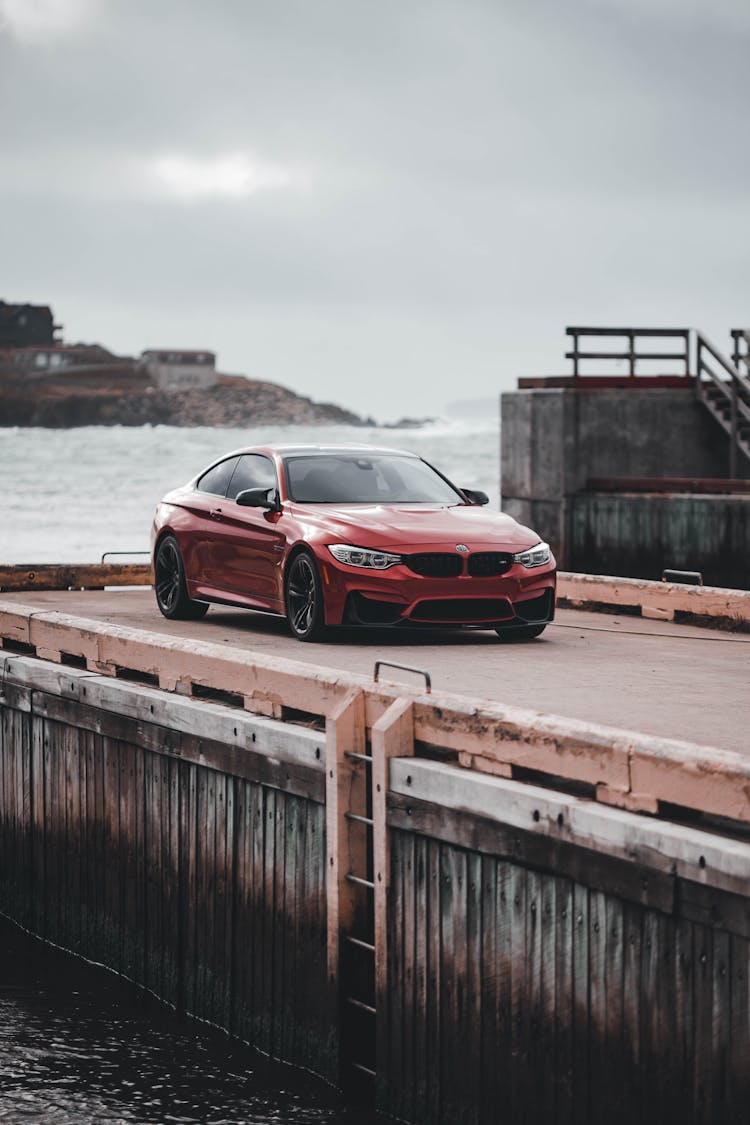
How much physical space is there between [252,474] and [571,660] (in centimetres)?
342

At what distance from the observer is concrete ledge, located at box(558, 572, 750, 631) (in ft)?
43.9

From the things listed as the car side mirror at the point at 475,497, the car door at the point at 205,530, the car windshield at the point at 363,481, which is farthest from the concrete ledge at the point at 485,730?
the car side mirror at the point at 475,497

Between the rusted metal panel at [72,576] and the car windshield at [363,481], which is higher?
the car windshield at [363,481]

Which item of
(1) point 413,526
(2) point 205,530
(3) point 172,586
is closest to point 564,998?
(1) point 413,526

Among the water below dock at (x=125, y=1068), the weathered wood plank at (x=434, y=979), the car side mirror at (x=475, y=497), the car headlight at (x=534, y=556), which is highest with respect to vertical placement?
the car side mirror at (x=475, y=497)

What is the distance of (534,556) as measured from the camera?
12359mm

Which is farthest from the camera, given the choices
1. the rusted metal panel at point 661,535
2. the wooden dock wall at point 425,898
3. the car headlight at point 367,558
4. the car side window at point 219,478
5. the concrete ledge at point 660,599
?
the rusted metal panel at point 661,535

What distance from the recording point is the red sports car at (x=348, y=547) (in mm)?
11930

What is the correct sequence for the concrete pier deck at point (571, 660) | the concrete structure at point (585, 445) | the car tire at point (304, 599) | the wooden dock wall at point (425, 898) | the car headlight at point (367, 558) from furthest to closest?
the concrete structure at point (585, 445) < the car tire at point (304, 599) < the car headlight at point (367, 558) < the concrete pier deck at point (571, 660) < the wooden dock wall at point (425, 898)

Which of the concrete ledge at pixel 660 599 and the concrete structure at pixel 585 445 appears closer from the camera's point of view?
the concrete ledge at pixel 660 599

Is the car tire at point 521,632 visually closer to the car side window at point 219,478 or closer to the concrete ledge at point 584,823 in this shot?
the car side window at point 219,478

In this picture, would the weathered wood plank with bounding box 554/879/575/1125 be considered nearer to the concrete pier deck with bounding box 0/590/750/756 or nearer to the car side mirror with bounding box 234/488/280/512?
the concrete pier deck with bounding box 0/590/750/756

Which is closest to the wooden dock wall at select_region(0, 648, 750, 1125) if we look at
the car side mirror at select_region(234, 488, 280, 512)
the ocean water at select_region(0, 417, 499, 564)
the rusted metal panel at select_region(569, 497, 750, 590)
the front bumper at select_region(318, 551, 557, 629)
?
the front bumper at select_region(318, 551, 557, 629)

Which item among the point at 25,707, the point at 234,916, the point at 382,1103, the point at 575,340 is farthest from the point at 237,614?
the point at 575,340
